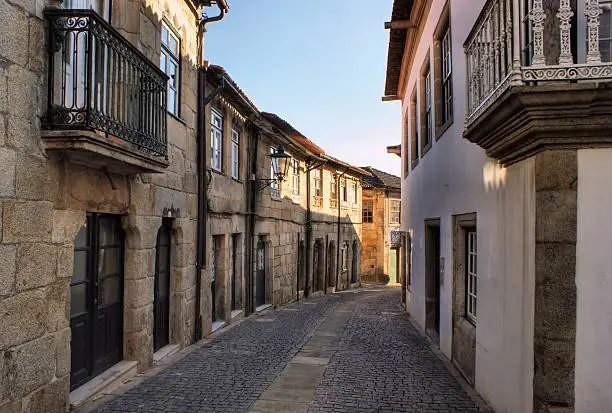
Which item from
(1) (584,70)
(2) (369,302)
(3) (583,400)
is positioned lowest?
(2) (369,302)

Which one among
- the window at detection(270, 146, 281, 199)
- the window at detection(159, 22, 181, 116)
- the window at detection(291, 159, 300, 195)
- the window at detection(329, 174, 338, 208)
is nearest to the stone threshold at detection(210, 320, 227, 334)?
the window at detection(159, 22, 181, 116)

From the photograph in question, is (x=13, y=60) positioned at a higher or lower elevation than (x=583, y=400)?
higher

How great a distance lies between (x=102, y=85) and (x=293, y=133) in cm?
1111

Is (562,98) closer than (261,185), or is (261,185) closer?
(562,98)

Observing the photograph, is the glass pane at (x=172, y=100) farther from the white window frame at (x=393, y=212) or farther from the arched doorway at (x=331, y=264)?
the white window frame at (x=393, y=212)

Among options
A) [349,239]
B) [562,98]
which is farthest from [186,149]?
[349,239]

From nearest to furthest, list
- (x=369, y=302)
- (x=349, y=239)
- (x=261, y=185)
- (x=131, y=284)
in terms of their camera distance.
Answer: (x=131, y=284) → (x=261, y=185) → (x=369, y=302) → (x=349, y=239)

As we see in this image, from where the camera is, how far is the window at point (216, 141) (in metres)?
10.7

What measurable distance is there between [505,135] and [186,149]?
18.8 feet

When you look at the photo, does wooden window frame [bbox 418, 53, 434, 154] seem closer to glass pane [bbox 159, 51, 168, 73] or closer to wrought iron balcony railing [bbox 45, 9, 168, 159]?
glass pane [bbox 159, 51, 168, 73]

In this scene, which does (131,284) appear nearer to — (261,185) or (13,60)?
(13,60)

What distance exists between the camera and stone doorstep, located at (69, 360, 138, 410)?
5784 mm

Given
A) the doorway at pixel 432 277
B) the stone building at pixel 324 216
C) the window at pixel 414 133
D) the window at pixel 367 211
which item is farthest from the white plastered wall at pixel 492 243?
the window at pixel 367 211

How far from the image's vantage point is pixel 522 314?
4.73m
